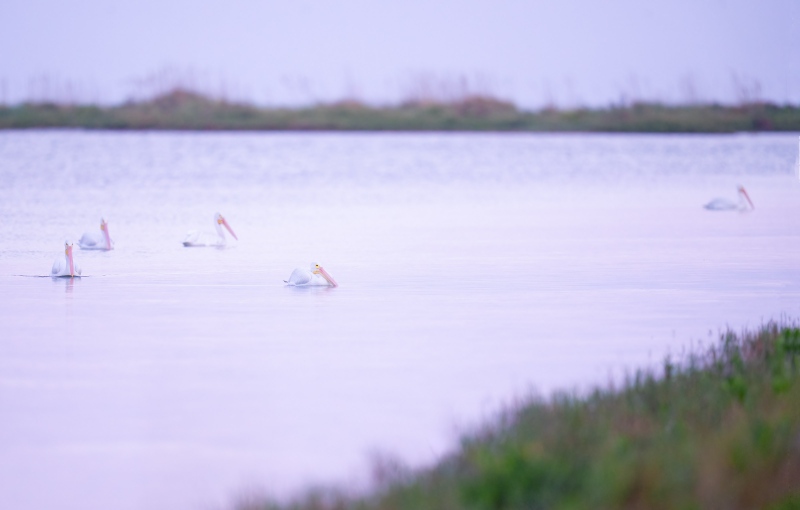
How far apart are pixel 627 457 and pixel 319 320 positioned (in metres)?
5.57

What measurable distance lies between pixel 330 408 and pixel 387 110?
52179 mm

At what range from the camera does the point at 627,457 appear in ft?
16.5

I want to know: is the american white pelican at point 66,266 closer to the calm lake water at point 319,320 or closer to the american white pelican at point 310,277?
the calm lake water at point 319,320

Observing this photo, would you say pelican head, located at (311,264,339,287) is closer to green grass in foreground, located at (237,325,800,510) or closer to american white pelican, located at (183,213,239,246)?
american white pelican, located at (183,213,239,246)

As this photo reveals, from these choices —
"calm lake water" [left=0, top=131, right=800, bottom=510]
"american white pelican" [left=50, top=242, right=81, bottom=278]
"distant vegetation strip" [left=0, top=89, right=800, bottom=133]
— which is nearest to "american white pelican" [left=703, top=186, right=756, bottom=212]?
"calm lake water" [left=0, top=131, right=800, bottom=510]

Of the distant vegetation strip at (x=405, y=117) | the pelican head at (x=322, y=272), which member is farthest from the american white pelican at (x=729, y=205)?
the distant vegetation strip at (x=405, y=117)

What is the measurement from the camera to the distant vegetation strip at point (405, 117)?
5728 centimetres

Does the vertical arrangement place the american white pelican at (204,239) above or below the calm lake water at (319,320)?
above

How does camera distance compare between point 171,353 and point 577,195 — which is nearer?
point 171,353

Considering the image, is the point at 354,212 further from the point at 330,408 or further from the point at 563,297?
the point at 330,408

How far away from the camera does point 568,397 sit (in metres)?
6.70

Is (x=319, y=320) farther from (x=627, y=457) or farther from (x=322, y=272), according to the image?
(x=627, y=457)

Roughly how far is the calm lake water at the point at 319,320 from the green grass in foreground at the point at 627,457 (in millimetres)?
566

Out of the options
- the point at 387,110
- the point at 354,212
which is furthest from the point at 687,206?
the point at 387,110
